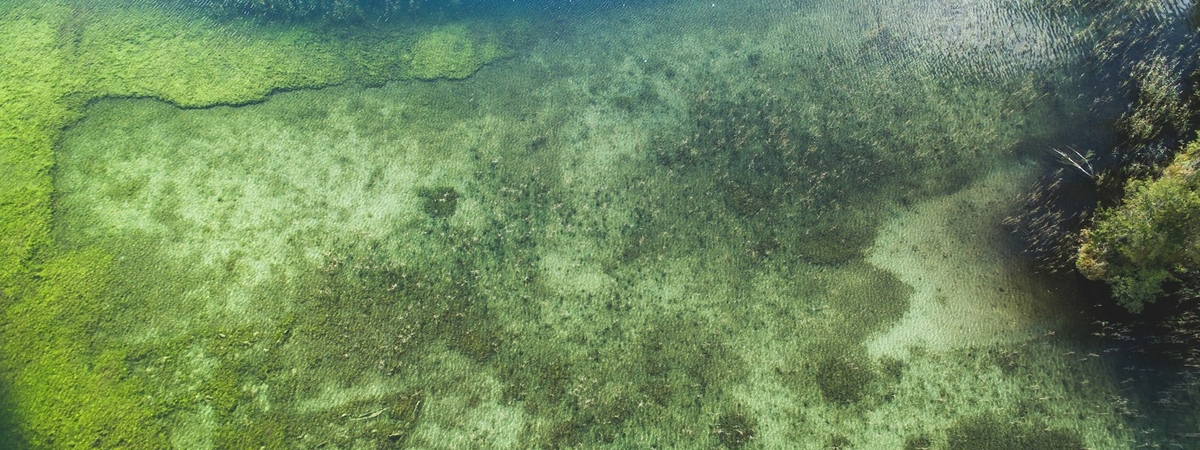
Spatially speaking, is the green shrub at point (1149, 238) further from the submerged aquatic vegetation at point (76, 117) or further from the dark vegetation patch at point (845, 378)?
the submerged aquatic vegetation at point (76, 117)

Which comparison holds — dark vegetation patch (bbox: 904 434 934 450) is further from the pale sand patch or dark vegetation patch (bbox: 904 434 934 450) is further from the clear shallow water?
the pale sand patch

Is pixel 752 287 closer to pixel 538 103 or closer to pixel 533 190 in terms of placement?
pixel 533 190

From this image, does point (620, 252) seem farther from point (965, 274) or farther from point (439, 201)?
point (965, 274)

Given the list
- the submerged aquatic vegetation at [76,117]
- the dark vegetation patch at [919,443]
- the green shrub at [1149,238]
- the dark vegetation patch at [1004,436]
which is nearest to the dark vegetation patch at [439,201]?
the submerged aquatic vegetation at [76,117]

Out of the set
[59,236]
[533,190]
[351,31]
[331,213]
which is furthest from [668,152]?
[59,236]

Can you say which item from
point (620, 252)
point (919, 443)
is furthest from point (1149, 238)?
point (620, 252)

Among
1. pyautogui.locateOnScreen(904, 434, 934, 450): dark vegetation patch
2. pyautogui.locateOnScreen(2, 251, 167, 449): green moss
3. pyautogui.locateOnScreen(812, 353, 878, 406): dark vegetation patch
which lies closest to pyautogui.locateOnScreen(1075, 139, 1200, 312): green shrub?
pyautogui.locateOnScreen(904, 434, 934, 450): dark vegetation patch
